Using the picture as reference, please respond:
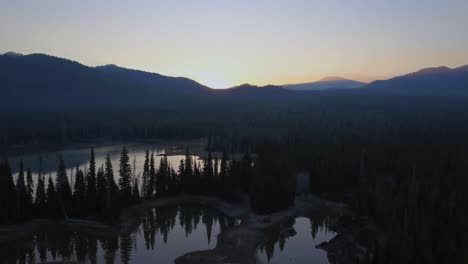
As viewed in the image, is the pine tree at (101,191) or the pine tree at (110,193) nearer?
the pine tree at (110,193)

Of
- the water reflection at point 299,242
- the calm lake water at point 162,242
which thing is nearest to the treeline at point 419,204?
the water reflection at point 299,242

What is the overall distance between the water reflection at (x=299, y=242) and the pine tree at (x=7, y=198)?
48.2 metres

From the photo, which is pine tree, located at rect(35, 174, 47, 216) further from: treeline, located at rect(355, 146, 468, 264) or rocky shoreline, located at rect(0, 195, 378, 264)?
treeline, located at rect(355, 146, 468, 264)

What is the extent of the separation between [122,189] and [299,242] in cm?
4141

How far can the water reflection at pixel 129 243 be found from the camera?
2781 inches

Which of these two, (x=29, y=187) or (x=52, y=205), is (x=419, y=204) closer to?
(x=52, y=205)

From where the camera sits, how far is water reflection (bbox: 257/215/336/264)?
235ft

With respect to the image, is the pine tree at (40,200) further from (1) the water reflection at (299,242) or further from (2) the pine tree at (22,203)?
(1) the water reflection at (299,242)

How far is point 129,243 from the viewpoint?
7725cm

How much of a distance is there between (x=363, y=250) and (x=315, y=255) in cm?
791

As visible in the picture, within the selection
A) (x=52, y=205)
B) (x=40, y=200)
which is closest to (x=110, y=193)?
(x=52, y=205)

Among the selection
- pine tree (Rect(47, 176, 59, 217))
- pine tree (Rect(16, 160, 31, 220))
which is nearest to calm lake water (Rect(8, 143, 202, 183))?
pine tree (Rect(47, 176, 59, 217))

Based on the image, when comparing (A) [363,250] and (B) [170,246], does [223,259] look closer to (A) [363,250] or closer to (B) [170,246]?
(B) [170,246]

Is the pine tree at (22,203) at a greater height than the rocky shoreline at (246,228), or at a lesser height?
greater
